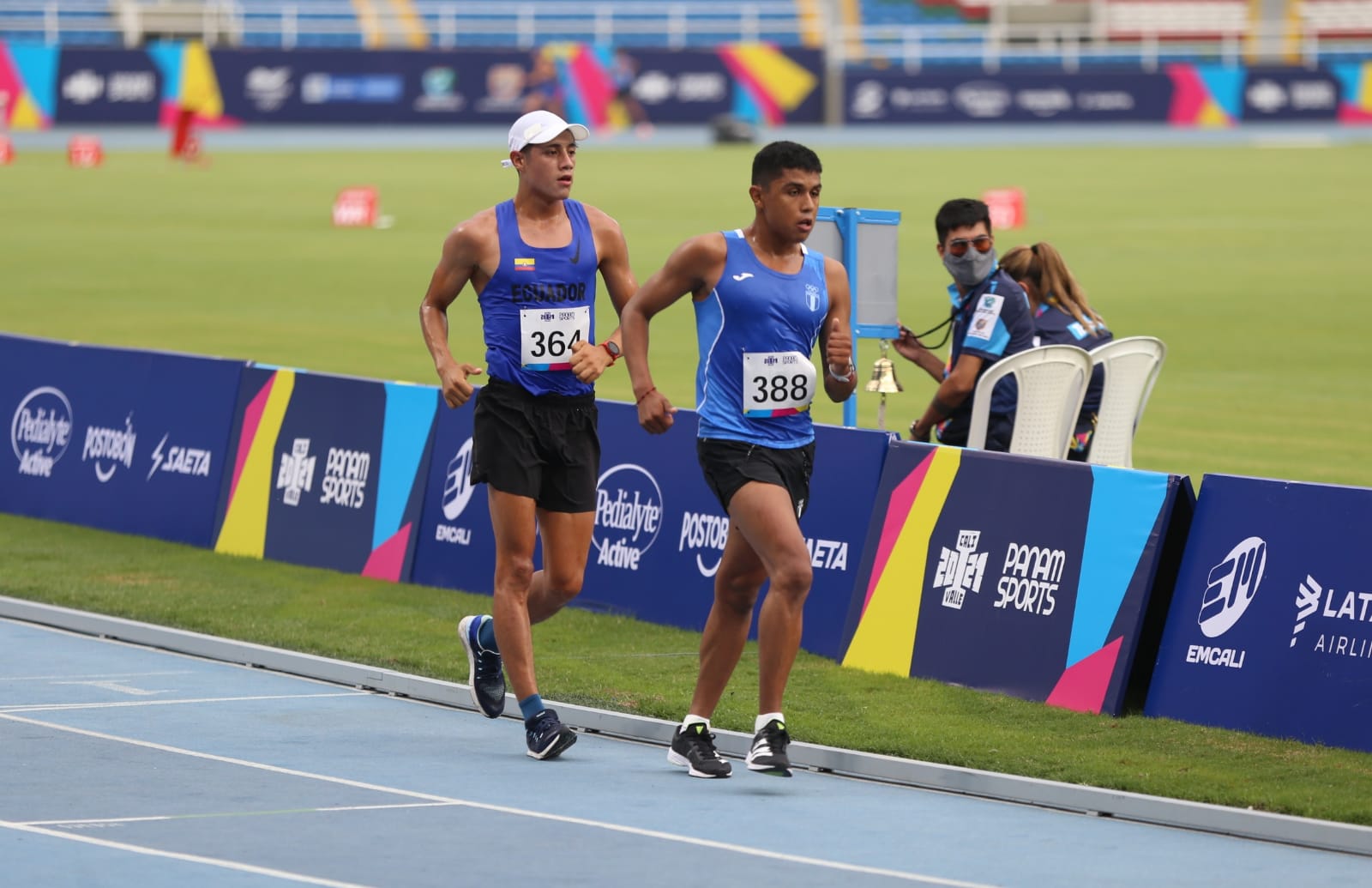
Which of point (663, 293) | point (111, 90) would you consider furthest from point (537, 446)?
point (111, 90)

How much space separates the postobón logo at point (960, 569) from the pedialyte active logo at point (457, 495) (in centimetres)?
317

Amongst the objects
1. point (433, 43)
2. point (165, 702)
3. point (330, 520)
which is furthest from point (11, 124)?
point (165, 702)

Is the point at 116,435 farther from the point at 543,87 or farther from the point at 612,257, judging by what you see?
the point at 543,87

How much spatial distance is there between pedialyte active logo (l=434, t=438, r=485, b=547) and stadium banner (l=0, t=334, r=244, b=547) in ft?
6.01

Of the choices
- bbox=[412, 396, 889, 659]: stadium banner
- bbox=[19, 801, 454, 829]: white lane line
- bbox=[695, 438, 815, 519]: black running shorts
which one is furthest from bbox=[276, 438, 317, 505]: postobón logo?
bbox=[19, 801, 454, 829]: white lane line

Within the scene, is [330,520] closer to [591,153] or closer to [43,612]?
[43,612]

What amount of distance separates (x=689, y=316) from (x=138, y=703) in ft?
54.7

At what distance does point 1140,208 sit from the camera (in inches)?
1451

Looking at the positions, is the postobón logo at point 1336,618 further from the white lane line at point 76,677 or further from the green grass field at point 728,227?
the green grass field at point 728,227

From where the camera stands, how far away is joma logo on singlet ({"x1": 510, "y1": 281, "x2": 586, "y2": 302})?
847cm

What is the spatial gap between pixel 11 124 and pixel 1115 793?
1957 inches

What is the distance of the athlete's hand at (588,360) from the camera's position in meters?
8.27

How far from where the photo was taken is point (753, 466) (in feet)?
26.2

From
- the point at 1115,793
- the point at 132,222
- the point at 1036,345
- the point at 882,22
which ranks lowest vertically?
the point at 1115,793
